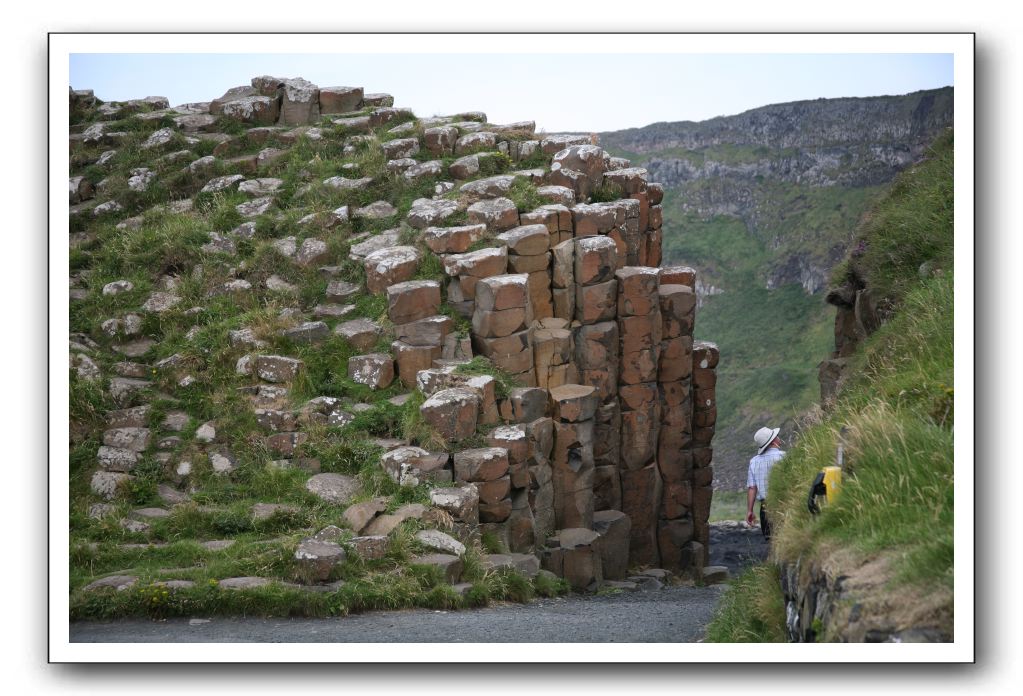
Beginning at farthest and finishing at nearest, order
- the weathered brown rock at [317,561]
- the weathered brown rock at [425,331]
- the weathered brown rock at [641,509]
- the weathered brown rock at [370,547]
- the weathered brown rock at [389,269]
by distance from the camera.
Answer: the weathered brown rock at [641,509]
the weathered brown rock at [389,269]
the weathered brown rock at [425,331]
the weathered brown rock at [370,547]
the weathered brown rock at [317,561]

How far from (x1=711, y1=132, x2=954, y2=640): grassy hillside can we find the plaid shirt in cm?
89

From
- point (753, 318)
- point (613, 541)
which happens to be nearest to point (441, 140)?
point (613, 541)

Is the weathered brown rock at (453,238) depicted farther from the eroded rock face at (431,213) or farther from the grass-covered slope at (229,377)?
the eroded rock face at (431,213)

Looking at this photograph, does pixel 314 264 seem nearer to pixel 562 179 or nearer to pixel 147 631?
pixel 562 179

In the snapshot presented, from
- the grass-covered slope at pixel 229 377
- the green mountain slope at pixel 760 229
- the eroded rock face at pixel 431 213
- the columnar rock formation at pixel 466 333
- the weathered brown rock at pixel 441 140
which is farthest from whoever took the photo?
the green mountain slope at pixel 760 229

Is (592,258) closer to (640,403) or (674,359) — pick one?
(640,403)

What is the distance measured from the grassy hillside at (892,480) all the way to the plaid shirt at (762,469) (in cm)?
89

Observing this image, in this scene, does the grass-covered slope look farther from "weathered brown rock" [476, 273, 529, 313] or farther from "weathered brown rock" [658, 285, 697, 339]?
"weathered brown rock" [658, 285, 697, 339]

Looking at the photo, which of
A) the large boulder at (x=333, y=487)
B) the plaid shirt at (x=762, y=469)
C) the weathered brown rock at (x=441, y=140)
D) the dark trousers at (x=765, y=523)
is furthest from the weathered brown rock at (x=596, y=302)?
the dark trousers at (x=765, y=523)

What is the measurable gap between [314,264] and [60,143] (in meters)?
8.71

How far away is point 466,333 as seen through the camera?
60.0 feet

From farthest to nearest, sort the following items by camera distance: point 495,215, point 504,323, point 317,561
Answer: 1. point 495,215
2. point 504,323
3. point 317,561

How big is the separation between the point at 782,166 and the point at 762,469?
122 ft

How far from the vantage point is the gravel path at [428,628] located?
11.5 meters
